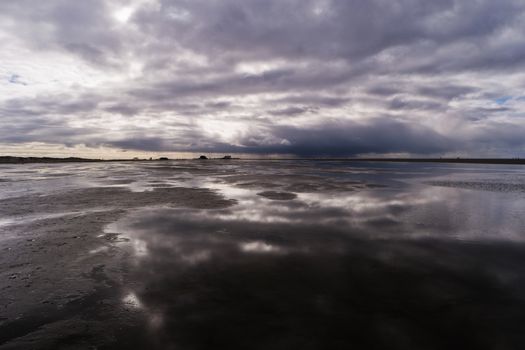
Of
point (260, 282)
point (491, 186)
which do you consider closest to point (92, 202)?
point (260, 282)

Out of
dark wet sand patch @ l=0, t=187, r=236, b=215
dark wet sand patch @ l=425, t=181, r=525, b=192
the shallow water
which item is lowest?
the shallow water

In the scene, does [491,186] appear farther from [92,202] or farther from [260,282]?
[92,202]

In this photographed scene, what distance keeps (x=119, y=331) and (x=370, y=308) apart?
15.6ft

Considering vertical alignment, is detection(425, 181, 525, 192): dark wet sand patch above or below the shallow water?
above

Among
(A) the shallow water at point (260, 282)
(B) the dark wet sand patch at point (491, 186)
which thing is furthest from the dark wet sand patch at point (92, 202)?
(B) the dark wet sand patch at point (491, 186)

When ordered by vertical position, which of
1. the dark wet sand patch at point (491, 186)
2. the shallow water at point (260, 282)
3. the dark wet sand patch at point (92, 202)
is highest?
the dark wet sand patch at point (92, 202)

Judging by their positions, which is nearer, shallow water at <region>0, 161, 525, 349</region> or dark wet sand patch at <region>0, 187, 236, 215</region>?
shallow water at <region>0, 161, 525, 349</region>

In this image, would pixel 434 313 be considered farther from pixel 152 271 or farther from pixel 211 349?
pixel 152 271

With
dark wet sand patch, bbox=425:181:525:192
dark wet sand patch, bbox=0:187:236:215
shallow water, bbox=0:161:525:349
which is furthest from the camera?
dark wet sand patch, bbox=425:181:525:192

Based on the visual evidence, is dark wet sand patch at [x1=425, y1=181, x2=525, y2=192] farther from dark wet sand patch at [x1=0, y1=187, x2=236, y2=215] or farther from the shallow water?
dark wet sand patch at [x1=0, y1=187, x2=236, y2=215]

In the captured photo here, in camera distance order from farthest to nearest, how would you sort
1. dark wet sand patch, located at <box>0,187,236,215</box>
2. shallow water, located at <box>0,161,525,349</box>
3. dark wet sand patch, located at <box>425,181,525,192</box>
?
dark wet sand patch, located at <box>425,181,525,192</box> < dark wet sand patch, located at <box>0,187,236,215</box> < shallow water, located at <box>0,161,525,349</box>

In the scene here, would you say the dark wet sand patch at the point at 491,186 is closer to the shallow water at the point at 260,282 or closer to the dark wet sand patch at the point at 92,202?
the shallow water at the point at 260,282

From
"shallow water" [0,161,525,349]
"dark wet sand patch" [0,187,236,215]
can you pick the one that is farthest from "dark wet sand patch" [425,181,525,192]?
"dark wet sand patch" [0,187,236,215]

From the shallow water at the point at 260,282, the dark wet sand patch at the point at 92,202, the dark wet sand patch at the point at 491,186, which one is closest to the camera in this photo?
the shallow water at the point at 260,282
